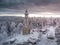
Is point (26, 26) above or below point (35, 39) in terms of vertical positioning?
above

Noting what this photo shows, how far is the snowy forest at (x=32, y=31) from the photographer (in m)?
1.82

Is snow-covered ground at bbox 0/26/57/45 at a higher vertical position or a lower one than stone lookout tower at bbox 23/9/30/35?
lower

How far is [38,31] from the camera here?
1.86 m

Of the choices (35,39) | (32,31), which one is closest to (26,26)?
(32,31)

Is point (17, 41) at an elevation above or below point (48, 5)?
below

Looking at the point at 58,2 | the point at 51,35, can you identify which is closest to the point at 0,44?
the point at 51,35

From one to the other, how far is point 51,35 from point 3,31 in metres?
0.92

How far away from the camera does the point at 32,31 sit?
185 cm

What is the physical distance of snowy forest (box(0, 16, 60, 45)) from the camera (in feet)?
5.98

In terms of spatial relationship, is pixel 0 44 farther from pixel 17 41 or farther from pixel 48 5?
pixel 48 5

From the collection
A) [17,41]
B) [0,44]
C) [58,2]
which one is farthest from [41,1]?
[0,44]

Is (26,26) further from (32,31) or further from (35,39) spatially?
(35,39)

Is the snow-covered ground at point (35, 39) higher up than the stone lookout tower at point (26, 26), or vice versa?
the stone lookout tower at point (26, 26)

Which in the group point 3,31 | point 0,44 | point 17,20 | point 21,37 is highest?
point 17,20
